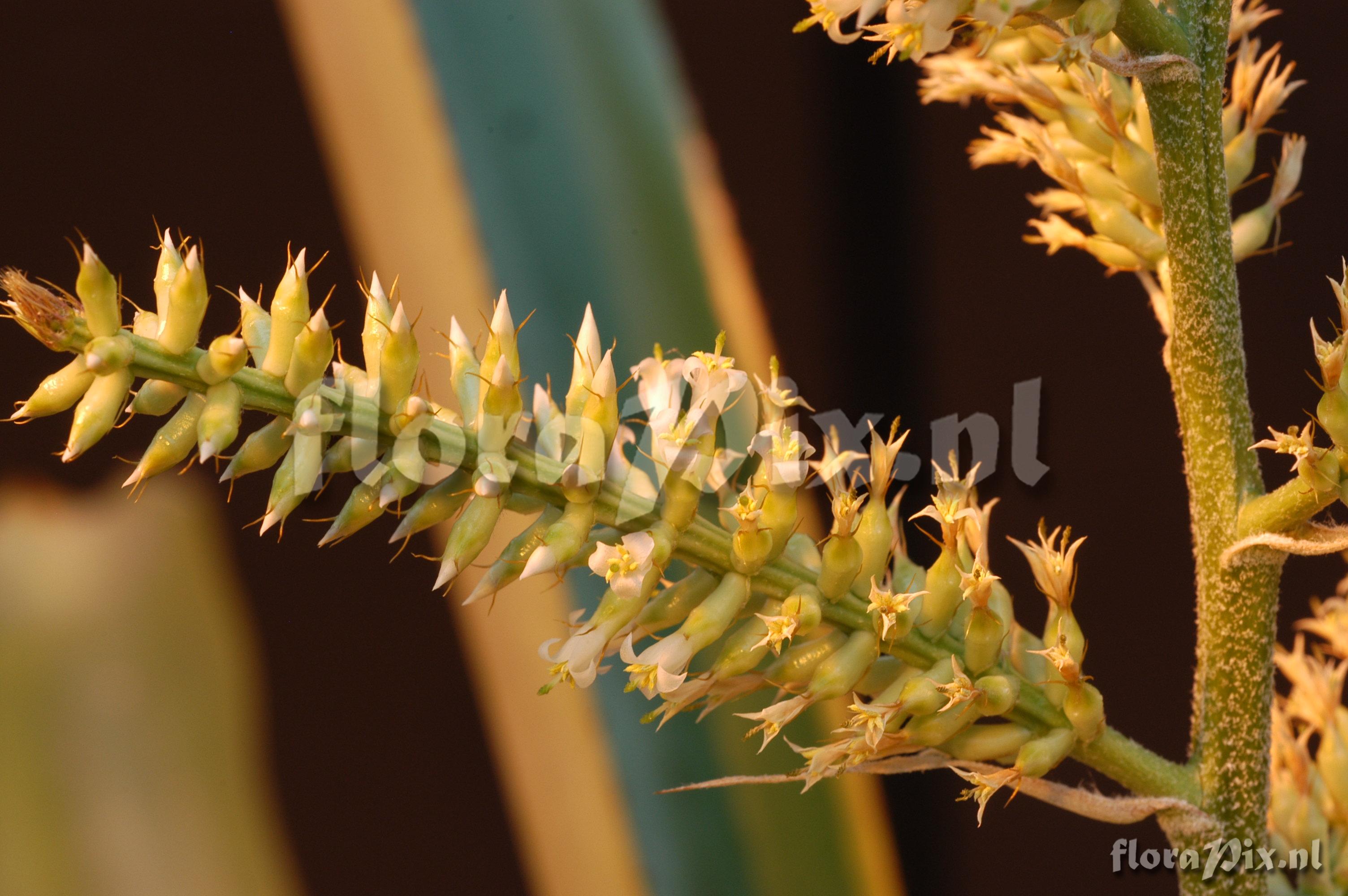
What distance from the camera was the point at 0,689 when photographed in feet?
2.01

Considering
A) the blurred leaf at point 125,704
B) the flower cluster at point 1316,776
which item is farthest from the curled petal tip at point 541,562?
the blurred leaf at point 125,704

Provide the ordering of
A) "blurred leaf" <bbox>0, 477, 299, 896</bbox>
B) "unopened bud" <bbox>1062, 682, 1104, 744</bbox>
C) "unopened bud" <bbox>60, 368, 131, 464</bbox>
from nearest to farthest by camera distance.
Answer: "unopened bud" <bbox>60, 368, 131, 464</bbox> → "unopened bud" <bbox>1062, 682, 1104, 744</bbox> → "blurred leaf" <bbox>0, 477, 299, 896</bbox>

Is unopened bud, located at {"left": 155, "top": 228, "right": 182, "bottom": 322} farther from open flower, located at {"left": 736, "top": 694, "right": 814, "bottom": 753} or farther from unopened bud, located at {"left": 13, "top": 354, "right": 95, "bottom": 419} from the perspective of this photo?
open flower, located at {"left": 736, "top": 694, "right": 814, "bottom": 753}

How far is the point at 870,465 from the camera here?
33 cm

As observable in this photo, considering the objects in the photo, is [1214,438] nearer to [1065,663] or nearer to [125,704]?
[1065,663]

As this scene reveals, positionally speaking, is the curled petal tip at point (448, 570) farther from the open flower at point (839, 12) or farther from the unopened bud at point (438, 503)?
the open flower at point (839, 12)

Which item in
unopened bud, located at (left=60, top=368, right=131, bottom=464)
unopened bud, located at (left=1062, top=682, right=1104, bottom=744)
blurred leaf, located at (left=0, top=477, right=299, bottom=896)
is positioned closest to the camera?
unopened bud, located at (left=60, top=368, right=131, bottom=464)

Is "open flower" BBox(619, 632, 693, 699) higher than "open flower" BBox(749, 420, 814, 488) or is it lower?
lower

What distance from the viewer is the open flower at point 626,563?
0.27 meters

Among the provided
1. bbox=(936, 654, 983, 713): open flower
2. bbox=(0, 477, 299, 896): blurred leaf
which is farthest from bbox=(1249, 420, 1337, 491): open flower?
bbox=(0, 477, 299, 896): blurred leaf

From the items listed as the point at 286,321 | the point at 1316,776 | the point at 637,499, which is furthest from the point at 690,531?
the point at 1316,776

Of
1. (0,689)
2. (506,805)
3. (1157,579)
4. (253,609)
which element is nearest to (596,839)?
(506,805)

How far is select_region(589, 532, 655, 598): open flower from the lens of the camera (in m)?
0.27

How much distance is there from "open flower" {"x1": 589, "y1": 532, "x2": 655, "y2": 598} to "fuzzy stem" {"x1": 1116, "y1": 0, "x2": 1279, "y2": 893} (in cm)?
19
